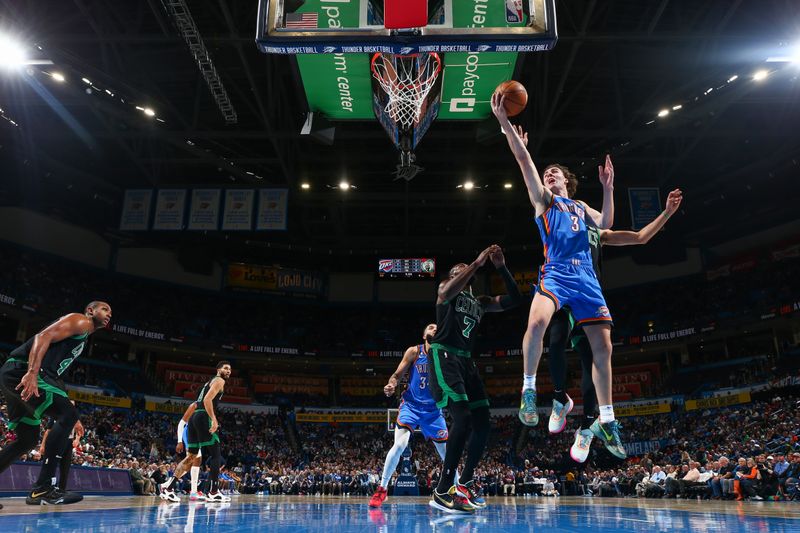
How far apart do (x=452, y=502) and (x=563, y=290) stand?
126 inches

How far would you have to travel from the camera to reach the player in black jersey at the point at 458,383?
5.88m

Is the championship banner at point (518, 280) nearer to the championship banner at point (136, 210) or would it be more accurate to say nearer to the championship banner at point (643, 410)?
the championship banner at point (643, 410)

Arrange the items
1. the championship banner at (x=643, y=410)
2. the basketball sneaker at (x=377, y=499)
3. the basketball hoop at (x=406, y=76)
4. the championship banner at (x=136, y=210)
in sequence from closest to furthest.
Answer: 1. the basketball sneaker at (x=377, y=499)
2. the basketball hoop at (x=406, y=76)
3. the championship banner at (x=136, y=210)
4. the championship banner at (x=643, y=410)

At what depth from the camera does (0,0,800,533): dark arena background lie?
19.3 ft

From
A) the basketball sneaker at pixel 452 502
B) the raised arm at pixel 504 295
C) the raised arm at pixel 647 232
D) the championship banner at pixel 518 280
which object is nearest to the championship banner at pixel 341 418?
the championship banner at pixel 518 280

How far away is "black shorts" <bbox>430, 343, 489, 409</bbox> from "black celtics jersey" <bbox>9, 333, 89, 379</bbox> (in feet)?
12.7

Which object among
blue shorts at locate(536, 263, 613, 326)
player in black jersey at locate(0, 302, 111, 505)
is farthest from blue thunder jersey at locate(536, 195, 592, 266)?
player in black jersey at locate(0, 302, 111, 505)

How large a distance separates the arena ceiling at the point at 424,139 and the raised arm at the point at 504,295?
8899mm

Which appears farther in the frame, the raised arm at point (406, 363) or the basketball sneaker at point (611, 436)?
the raised arm at point (406, 363)

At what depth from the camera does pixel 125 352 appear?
108 feet

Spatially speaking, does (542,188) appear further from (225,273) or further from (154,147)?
(225,273)

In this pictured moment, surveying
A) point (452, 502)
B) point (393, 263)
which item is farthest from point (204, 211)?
point (452, 502)

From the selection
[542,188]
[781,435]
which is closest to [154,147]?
[542,188]

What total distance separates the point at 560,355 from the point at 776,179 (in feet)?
93.0
